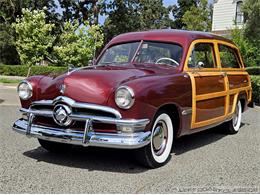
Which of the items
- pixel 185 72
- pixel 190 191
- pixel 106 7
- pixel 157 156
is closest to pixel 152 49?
pixel 185 72

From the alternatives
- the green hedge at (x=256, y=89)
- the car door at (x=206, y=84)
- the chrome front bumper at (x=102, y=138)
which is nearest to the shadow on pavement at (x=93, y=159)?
the chrome front bumper at (x=102, y=138)

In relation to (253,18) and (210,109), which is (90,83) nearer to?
(210,109)

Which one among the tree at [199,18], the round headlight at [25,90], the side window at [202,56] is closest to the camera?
the round headlight at [25,90]

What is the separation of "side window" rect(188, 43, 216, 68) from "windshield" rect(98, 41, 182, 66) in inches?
10.0

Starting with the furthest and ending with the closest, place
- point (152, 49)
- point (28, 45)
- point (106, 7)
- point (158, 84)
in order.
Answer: point (106, 7)
point (28, 45)
point (152, 49)
point (158, 84)

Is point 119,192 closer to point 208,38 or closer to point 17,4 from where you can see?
point 208,38

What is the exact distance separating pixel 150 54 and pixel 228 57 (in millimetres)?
2188

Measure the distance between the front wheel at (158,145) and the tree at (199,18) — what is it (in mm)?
35550

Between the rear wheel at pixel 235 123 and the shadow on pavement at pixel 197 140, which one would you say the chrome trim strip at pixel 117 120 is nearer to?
the shadow on pavement at pixel 197 140

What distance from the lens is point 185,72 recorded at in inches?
229

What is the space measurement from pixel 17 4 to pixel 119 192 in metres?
36.6

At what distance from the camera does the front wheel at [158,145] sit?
16.4 ft

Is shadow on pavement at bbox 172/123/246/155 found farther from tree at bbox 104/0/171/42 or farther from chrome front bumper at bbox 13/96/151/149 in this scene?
tree at bbox 104/0/171/42

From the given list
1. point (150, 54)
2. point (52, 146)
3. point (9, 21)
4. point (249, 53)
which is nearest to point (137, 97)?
point (150, 54)
